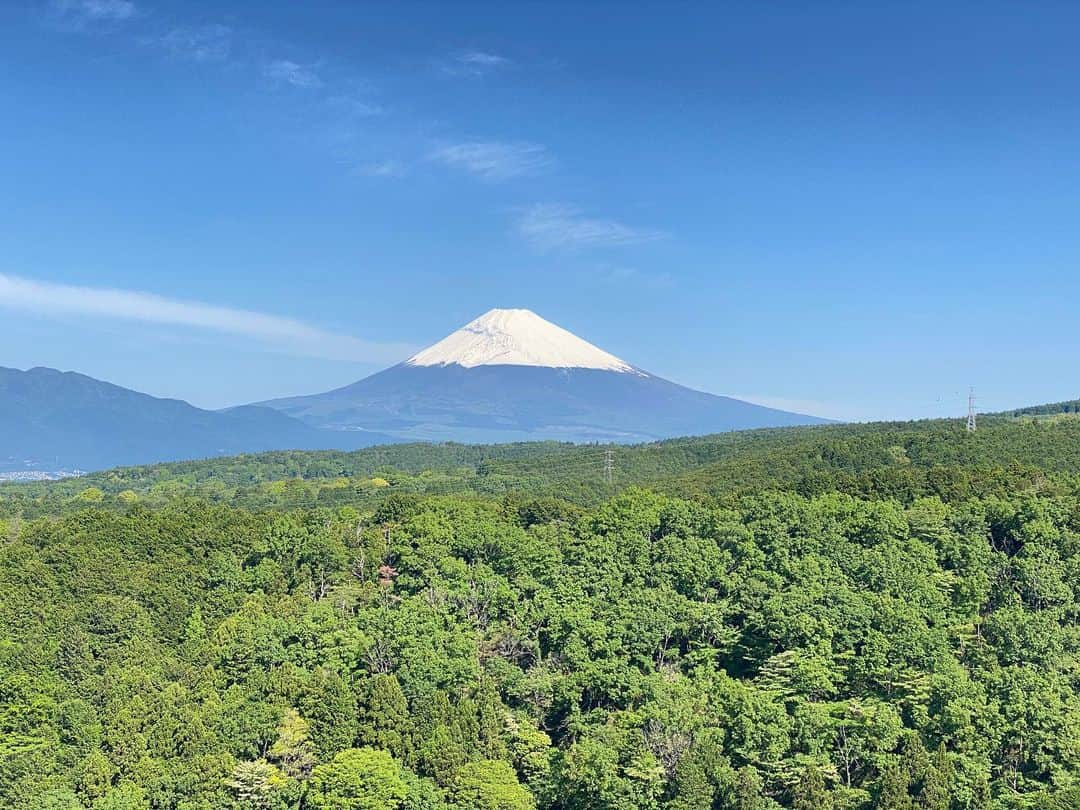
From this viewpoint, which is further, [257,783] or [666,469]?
[666,469]

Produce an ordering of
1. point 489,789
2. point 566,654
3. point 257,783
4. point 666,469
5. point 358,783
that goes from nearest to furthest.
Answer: point 358,783
point 489,789
point 257,783
point 566,654
point 666,469

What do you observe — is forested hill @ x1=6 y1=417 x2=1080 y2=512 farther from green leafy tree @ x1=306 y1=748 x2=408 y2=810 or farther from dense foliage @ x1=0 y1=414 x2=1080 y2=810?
green leafy tree @ x1=306 y1=748 x2=408 y2=810

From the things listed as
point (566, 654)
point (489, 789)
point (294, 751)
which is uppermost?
point (566, 654)

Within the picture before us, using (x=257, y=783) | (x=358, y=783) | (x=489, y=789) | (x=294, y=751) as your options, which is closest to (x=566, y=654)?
(x=489, y=789)

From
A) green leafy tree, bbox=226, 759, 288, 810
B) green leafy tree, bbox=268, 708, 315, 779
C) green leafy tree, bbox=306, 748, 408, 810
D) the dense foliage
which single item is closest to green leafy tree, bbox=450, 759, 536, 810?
the dense foliage

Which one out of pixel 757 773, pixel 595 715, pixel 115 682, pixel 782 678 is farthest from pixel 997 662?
pixel 115 682

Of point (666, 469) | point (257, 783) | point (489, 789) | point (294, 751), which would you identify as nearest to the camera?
point (489, 789)

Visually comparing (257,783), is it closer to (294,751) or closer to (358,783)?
(294,751)
